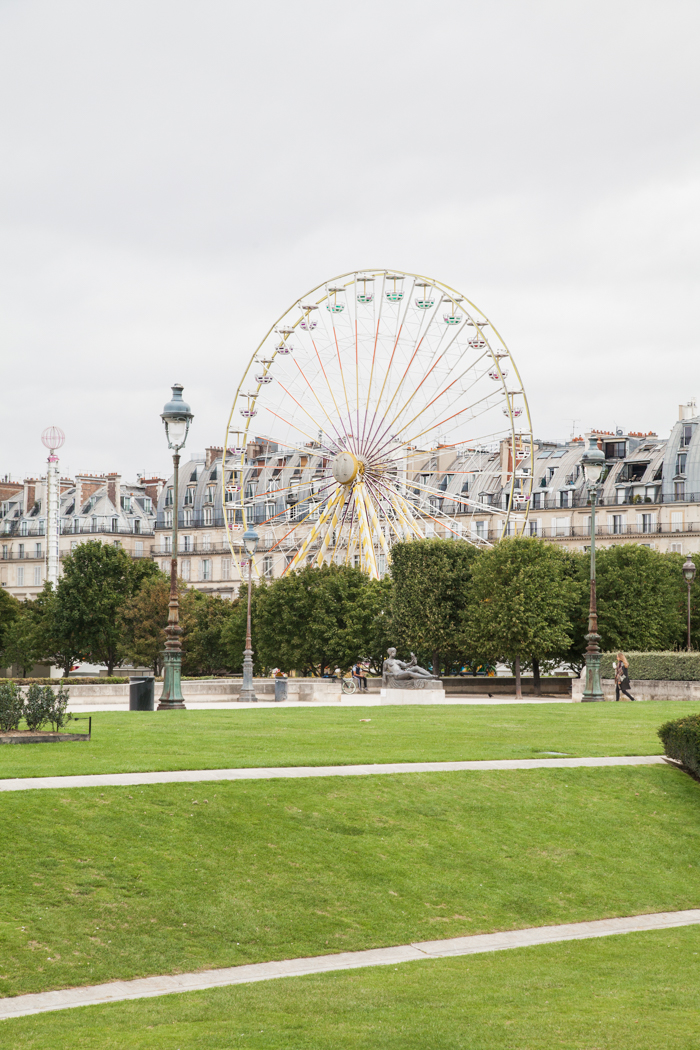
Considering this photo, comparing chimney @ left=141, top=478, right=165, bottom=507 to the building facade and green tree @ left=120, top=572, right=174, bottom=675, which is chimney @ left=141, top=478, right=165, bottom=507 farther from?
green tree @ left=120, top=572, right=174, bottom=675

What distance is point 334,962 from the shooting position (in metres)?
13.6

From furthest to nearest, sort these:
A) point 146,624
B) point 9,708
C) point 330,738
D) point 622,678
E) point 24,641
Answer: point 24,641
point 146,624
point 622,678
point 330,738
point 9,708

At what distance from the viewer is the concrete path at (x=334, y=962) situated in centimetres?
1193

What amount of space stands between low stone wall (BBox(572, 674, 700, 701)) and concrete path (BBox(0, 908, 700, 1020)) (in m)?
25.9

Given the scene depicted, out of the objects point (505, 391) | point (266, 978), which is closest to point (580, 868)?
point (266, 978)

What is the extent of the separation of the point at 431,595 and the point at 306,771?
46224 mm

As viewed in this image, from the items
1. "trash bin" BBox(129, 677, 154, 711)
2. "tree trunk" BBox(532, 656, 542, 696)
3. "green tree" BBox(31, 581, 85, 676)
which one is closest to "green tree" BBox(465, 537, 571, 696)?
"tree trunk" BBox(532, 656, 542, 696)

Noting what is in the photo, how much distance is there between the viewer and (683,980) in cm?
1262

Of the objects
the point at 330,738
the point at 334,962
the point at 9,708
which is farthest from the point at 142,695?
the point at 334,962

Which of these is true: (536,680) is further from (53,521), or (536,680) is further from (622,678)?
(53,521)

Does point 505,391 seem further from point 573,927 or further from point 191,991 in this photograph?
point 191,991

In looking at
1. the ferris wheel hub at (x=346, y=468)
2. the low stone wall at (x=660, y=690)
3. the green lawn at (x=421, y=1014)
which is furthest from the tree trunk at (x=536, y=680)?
the green lawn at (x=421, y=1014)

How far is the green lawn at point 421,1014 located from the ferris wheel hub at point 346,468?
47559 mm

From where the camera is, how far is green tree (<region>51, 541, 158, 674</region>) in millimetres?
82500
